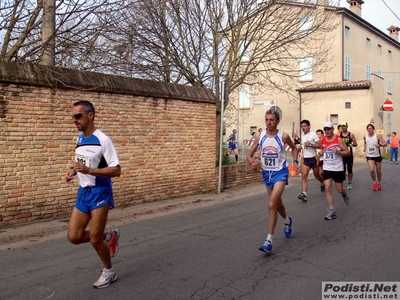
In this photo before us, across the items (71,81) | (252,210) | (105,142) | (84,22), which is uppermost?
(84,22)

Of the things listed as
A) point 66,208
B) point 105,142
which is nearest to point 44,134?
point 66,208

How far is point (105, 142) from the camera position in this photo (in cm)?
454

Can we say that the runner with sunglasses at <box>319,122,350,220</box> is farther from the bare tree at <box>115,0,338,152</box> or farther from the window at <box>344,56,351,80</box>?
the window at <box>344,56,351,80</box>

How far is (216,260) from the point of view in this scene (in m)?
5.64

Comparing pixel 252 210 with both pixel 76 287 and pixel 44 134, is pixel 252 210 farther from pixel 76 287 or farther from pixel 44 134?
pixel 76 287

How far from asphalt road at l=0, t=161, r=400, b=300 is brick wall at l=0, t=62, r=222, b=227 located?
157cm

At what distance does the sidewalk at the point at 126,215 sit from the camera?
703cm

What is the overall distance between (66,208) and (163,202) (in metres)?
2.64

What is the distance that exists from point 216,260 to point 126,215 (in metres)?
3.80

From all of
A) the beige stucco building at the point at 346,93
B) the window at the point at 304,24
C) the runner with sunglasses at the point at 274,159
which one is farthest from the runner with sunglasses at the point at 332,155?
the beige stucco building at the point at 346,93

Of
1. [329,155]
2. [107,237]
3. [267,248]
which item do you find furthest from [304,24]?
[107,237]

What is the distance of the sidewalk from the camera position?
7.03 m

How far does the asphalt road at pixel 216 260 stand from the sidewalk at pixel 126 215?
38cm

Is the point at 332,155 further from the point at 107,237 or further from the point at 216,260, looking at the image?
the point at 107,237
